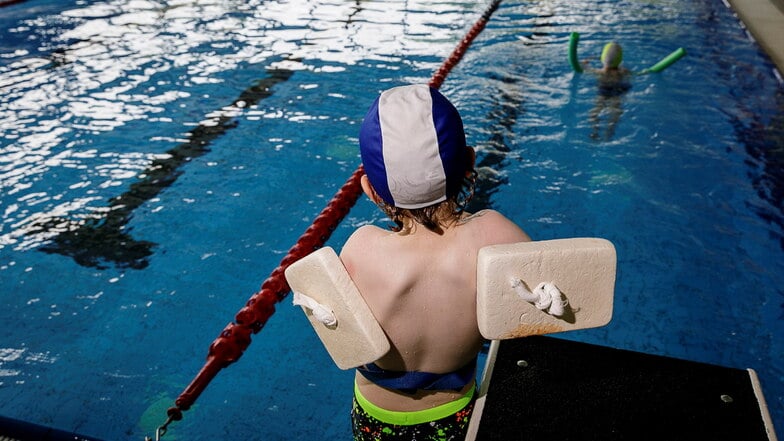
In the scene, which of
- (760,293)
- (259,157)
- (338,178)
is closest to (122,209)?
(259,157)

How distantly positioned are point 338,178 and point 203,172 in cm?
103

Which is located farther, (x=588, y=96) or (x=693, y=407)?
(x=588, y=96)

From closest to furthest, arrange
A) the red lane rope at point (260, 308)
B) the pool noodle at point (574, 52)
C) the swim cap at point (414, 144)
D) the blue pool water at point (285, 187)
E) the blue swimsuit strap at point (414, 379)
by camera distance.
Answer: the swim cap at point (414, 144) < the blue swimsuit strap at point (414, 379) < the red lane rope at point (260, 308) < the blue pool water at point (285, 187) < the pool noodle at point (574, 52)

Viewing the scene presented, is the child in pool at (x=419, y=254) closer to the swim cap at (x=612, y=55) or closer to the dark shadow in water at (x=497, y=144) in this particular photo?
the dark shadow in water at (x=497, y=144)

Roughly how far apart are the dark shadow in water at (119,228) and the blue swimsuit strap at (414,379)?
7.92ft

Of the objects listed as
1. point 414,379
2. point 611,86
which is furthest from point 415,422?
point 611,86

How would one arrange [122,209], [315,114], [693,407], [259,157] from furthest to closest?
[315,114] < [259,157] < [122,209] < [693,407]

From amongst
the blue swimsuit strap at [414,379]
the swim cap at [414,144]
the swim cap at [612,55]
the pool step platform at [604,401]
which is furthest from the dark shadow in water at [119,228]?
the swim cap at [612,55]

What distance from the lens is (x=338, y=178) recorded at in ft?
13.2

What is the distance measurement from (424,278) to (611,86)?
15.3 ft

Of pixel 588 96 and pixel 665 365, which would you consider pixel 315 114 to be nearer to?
pixel 588 96

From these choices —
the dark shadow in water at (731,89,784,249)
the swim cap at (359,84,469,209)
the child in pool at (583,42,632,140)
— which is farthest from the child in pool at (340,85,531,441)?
the child in pool at (583,42,632,140)

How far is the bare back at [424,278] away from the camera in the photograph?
1131mm

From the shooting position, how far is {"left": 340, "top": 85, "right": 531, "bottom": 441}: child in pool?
1024mm
